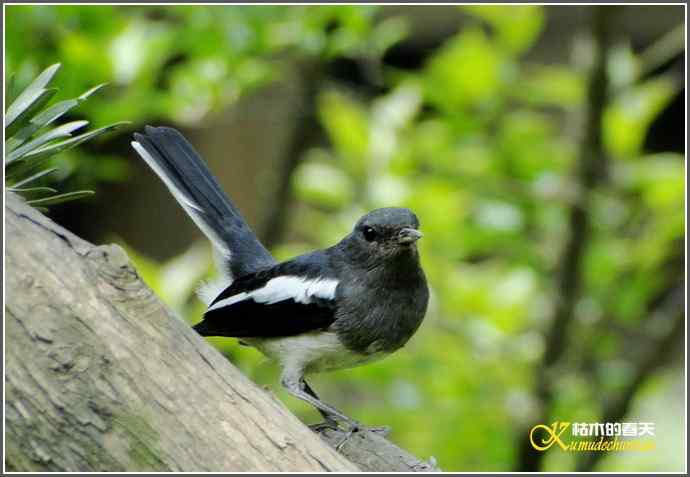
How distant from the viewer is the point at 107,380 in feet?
6.31

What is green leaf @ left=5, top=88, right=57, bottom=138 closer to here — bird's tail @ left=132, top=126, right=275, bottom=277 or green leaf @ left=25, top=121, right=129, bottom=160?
green leaf @ left=25, top=121, right=129, bottom=160

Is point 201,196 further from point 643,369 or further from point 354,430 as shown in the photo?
point 643,369

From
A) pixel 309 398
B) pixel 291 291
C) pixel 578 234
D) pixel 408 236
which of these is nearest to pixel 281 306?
pixel 291 291

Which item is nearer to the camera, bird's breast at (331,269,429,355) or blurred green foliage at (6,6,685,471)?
bird's breast at (331,269,429,355)

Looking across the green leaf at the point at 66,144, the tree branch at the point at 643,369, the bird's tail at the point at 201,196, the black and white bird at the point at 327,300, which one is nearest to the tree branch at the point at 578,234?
the tree branch at the point at 643,369

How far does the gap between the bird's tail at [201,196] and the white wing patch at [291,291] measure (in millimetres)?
261

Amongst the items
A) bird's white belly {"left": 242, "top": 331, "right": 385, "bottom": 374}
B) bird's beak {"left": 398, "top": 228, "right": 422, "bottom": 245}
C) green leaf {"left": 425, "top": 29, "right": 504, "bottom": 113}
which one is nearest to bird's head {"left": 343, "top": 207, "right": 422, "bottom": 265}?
bird's beak {"left": 398, "top": 228, "right": 422, "bottom": 245}

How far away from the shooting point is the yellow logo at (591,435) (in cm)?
400

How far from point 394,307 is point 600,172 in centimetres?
193

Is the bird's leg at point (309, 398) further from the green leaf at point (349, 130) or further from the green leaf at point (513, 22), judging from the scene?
the green leaf at point (513, 22)

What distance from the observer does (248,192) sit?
8242 mm

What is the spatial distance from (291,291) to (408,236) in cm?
44

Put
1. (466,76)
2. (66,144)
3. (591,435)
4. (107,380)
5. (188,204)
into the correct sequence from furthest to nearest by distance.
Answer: (591,435) < (466,76) < (188,204) < (66,144) < (107,380)

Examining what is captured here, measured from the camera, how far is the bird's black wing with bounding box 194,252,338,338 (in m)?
2.98
